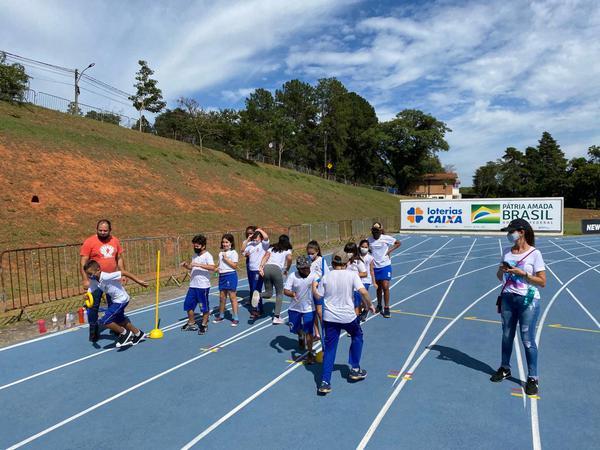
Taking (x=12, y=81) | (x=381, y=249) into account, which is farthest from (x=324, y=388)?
(x=12, y=81)

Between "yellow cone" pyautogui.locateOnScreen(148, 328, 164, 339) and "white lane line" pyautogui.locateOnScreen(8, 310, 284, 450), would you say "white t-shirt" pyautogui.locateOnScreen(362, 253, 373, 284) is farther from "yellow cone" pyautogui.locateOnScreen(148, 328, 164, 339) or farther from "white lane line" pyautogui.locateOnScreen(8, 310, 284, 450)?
"yellow cone" pyautogui.locateOnScreen(148, 328, 164, 339)

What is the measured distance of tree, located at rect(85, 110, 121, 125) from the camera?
37197 mm

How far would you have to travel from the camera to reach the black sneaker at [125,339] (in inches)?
255

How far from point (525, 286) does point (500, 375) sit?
3.98ft

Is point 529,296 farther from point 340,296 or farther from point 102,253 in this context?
point 102,253

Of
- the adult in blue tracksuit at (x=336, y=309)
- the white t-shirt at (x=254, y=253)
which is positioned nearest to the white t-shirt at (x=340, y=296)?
the adult in blue tracksuit at (x=336, y=309)

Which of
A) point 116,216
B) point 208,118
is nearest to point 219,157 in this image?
point 208,118

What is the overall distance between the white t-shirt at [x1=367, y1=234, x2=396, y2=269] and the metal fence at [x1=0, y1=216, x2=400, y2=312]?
21.3ft

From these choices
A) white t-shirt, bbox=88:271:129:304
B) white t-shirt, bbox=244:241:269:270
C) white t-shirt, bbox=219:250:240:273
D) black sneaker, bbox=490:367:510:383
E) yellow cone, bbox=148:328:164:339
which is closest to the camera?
black sneaker, bbox=490:367:510:383

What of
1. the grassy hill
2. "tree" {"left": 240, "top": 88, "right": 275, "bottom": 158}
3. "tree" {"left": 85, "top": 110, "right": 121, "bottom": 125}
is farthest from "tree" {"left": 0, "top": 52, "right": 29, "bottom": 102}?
"tree" {"left": 240, "top": 88, "right": 275, "bottom": 158}

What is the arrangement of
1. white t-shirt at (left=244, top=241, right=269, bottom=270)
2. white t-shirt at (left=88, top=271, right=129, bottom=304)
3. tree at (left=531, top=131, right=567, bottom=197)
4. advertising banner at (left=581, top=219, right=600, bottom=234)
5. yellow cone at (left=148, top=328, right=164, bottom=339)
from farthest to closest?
tree at (left=531, top=131, right=567, bottom=197), advertising banner at (left=581, top=219, right=600, bottom=234), white t-shirt at (left=244, top=241, right=269, bottom=270), yellow cone at (left=148, top=328, right=164, bottom=339), white t-shirt at (left=88, top=271, right=129, bottom=304)

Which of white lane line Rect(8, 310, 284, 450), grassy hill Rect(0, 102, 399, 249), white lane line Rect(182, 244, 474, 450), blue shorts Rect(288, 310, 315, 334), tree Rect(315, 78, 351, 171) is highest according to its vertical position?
tree Rect(315, 78, 351, 171)

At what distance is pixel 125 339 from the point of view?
652cm

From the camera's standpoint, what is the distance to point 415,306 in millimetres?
9320
